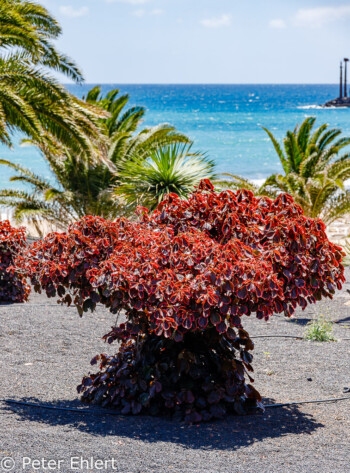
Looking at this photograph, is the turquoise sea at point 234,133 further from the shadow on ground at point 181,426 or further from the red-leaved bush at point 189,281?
the shadow on ground at point 181,426

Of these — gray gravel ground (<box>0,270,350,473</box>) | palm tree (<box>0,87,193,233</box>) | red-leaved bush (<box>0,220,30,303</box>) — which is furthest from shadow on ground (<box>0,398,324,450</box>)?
palm tree (<box>0,87,193,233</box>)

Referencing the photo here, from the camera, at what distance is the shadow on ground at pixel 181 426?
3680 mm

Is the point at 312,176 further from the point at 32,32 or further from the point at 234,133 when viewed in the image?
the point at 234,133

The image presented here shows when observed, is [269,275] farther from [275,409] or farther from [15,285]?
[15,285]

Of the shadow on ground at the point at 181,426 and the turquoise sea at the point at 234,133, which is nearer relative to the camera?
the shadow on ground at the point at 181,426

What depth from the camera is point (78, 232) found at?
157 inches

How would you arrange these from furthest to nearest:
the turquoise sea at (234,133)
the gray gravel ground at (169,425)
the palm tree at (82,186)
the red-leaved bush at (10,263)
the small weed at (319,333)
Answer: the turquoise sea at (234,133) → the palm tree at (82,186) → the red-leaved bush at (10,263) → the small weed at (319,333) → the gray gravel ground at (169,425)

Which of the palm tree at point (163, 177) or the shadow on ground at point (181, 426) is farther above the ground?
the palm tree at point (163, 177)

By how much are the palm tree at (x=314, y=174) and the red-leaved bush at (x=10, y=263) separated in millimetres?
7282

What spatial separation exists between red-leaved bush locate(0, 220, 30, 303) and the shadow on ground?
318 centimetres

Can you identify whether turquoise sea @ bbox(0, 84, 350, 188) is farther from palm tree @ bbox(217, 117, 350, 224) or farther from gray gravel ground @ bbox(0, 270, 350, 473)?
gray gravel ground @ bbox(0, 270, 350, 473)

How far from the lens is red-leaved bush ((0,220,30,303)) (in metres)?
7.14

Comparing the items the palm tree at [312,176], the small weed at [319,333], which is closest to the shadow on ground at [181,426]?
the small weed at [319,333]

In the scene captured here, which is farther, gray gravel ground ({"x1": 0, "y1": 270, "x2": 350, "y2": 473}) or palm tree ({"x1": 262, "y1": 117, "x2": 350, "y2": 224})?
palm tree ({"x1": 262, "y1": 117, "x2": 350, "y2": 224})
